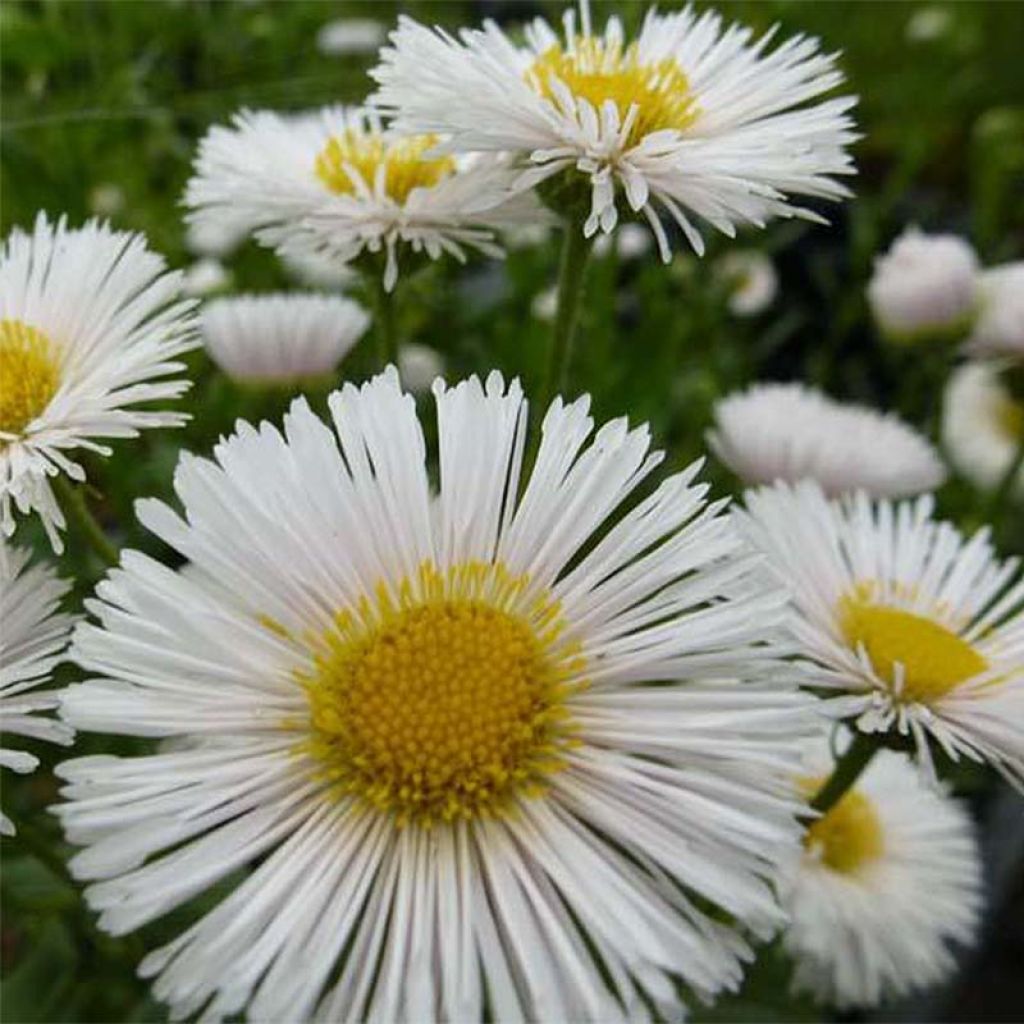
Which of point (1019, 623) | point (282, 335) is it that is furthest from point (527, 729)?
point (282, 335)

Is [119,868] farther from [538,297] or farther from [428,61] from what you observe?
[538,297]

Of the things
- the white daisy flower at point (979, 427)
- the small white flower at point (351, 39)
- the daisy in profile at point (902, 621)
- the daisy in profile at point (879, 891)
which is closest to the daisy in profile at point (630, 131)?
the daisy in profile at point (902, 621)

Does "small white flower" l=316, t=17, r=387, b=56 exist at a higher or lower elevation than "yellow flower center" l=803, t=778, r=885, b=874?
higher

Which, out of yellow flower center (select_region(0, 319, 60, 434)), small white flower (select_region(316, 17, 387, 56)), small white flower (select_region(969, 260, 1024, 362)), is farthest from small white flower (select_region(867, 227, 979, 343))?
small white flower (select_region(316, 17, 387, 56))

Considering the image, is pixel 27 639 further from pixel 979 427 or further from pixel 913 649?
pixel 979 427

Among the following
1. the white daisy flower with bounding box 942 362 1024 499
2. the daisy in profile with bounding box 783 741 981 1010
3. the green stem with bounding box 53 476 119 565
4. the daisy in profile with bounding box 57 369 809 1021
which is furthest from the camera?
the white daisy flower with bounding box 942 362 1024 499

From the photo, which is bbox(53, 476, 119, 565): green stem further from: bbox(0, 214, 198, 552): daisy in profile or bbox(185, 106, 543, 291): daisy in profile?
bbox(185, 106, 543, 291): daisy in profile

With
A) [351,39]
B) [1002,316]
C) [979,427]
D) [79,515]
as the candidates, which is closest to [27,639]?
[79,515]
